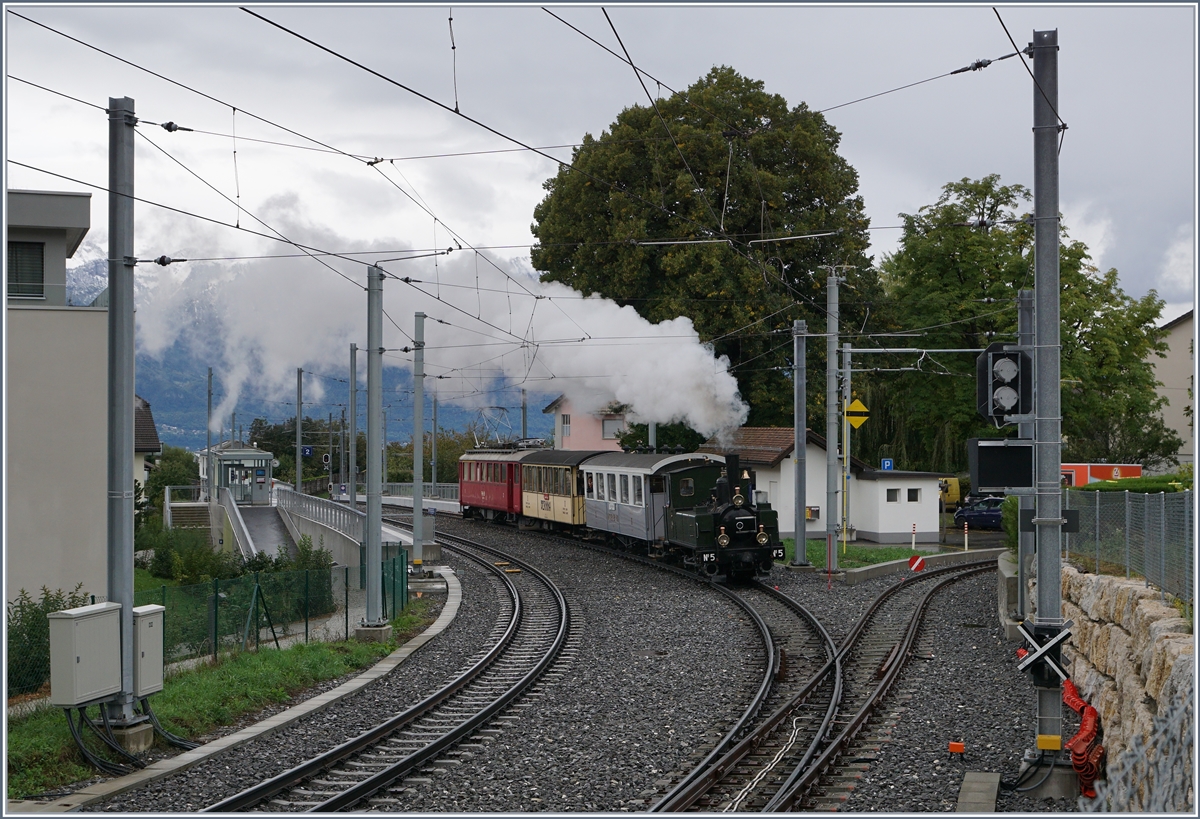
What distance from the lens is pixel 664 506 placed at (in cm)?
2550

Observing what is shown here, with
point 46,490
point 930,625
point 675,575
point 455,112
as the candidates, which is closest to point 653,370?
point 675,575

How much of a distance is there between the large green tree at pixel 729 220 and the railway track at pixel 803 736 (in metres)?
17.2

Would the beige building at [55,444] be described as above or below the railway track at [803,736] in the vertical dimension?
above

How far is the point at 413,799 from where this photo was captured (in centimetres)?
934

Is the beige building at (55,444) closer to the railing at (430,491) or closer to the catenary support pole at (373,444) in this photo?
the catenary support pole at (373,444)

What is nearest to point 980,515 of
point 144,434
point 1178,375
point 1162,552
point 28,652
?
point 1178,375

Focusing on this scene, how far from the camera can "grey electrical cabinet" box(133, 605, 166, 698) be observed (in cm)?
1063

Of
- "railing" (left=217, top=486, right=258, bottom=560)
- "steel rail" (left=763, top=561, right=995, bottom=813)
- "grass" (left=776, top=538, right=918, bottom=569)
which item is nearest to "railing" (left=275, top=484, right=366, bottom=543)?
"railing" (left=217, top=486, right=258, bottom=560)

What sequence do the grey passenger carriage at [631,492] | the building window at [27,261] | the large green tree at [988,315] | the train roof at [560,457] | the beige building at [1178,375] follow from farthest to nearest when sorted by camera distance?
the beige building at [1178,375]
the large green tree at [988,315]
the train roof at [560,457]
the grey passenger carriage at [631,492]
the building window at [27,261]

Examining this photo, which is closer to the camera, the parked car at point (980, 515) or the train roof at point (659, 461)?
the train roof at point (659, 461)

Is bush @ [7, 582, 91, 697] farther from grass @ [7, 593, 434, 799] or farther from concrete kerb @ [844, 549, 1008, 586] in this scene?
concrete kerb @ [844, 549, 1008, 586]

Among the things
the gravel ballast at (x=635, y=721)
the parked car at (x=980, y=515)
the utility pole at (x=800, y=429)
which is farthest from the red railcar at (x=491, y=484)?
the gravel ballast at (x=635, y=721)

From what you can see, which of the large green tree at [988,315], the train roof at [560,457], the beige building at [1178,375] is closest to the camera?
the train roof at [560,457]

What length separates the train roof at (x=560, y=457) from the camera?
31531mm
